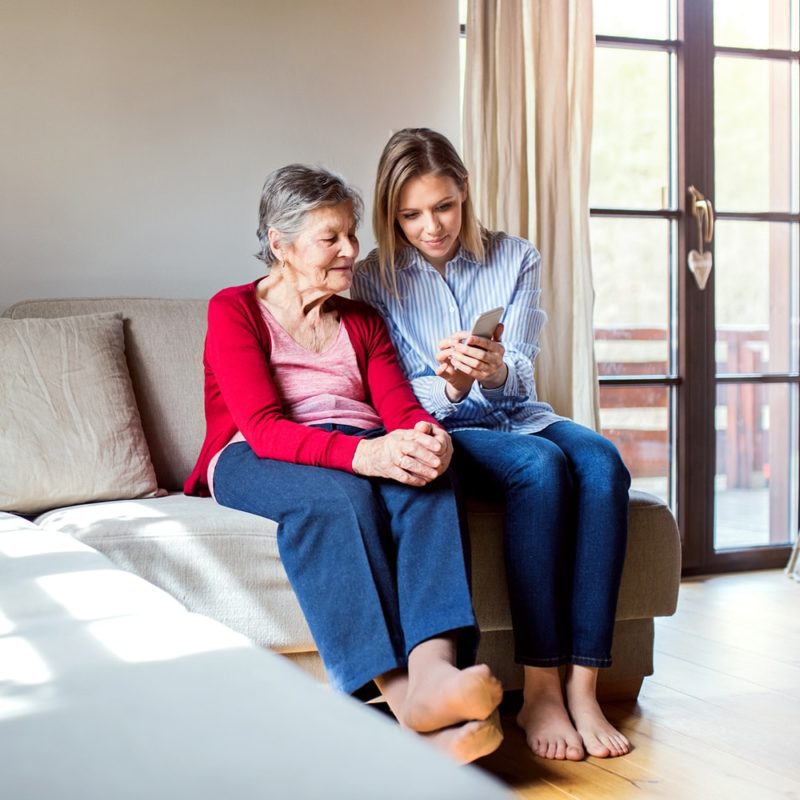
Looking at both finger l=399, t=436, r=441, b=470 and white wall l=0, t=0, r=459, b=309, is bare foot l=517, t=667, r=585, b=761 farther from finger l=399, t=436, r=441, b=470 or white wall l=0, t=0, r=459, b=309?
white wall l=0, t=0, r=459, b=309

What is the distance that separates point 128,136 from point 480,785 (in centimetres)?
257

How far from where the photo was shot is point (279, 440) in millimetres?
1913

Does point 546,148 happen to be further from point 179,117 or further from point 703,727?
point 703,727

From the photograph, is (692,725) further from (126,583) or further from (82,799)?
(82,799)

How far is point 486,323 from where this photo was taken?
2.01 metres

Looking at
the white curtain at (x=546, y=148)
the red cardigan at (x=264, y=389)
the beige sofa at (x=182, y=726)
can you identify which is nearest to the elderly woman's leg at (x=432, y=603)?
the red cardigan at (x=264, y=389)

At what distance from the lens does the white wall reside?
8.96 feet

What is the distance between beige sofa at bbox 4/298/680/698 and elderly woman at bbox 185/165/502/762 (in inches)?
4.1

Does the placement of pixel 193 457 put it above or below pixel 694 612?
above

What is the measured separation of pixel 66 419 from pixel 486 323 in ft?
3.05

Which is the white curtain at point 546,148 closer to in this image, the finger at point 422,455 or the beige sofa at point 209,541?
the beige sofa at point 209,541

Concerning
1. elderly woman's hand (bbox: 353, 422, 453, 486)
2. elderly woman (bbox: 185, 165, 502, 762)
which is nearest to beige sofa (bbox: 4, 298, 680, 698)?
elderly woman (bbox: 185, 165, 502, 762)

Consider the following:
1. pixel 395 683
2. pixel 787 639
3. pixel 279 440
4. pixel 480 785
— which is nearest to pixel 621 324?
pixel 787 639

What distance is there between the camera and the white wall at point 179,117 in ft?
8.96
